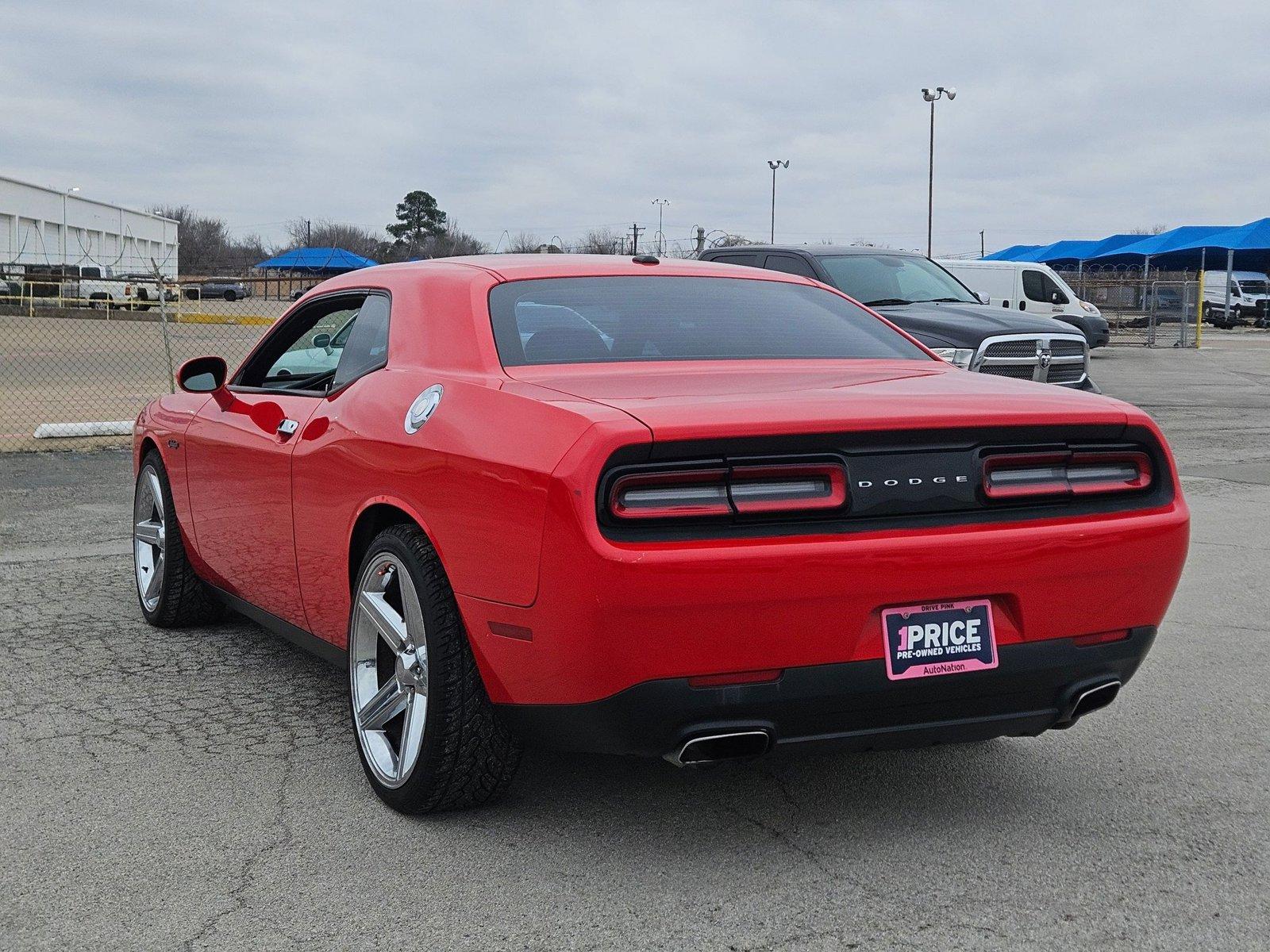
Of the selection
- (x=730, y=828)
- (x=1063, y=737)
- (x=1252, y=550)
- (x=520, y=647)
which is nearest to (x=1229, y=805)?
(x=1063, y=737)

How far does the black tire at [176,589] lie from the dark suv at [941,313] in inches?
213

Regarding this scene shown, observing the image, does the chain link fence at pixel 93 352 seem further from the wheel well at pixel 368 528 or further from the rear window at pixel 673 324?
the wheel well at pixel 368 528

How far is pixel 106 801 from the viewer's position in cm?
379

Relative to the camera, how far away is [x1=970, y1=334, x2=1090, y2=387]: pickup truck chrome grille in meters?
11.0

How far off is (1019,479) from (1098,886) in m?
0.96

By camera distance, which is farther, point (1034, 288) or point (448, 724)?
point (1034, 288)

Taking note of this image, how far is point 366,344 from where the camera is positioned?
14.3ft

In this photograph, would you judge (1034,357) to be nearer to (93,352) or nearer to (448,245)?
(93,352)

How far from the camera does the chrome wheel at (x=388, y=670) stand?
141 inches

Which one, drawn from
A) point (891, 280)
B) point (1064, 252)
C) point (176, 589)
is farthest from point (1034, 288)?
point (1064, 252)

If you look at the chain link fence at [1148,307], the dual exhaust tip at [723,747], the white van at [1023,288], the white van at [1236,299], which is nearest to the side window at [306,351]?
the dual exhaust tip at [723,747]

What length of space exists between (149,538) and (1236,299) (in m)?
51.0

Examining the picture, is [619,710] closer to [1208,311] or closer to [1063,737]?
[1063,737]

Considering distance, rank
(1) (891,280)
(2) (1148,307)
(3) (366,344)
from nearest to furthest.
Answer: (3) (366,344), (1) (891,280), (2) (1148,307)
